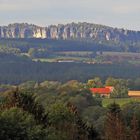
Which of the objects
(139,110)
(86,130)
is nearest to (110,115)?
(86,130)

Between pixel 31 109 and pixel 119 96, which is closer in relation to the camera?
pixel 31 109

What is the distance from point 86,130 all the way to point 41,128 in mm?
11053

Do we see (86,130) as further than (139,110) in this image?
No

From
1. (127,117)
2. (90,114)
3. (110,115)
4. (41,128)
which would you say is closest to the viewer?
(41,128)

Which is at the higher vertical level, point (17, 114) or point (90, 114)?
point (17, 114)

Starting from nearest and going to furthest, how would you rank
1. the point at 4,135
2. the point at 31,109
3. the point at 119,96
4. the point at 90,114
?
the point at 4,135, the point at 31,109, the point at 90,114, the point at 119,96

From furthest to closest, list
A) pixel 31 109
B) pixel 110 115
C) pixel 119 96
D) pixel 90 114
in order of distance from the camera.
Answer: pixel 119 96 → pixel 90 114 → pixel 110 115 → pixel 31 109

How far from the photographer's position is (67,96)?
343ft

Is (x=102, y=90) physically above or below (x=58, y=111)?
below

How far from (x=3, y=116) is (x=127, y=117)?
3463cm

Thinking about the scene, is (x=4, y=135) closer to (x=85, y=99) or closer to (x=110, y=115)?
(x=110, y=115)

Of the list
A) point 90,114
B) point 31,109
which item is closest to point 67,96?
point 90,114

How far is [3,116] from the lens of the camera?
47.5 metres

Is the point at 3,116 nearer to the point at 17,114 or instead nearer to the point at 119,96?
the point at 17,114
